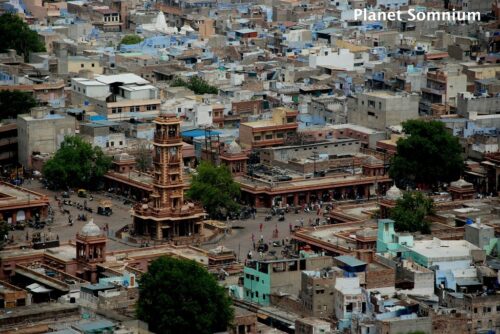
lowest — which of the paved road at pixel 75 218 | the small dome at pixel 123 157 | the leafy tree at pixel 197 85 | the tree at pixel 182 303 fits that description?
the paved road at pixel 75 218

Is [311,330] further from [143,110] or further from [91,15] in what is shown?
[91,15]

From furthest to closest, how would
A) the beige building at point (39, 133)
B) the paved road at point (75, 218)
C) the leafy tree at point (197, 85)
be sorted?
the leafy tree at point (197, 85), the beige building at point (39, 133), the paved road at point (75, 218)

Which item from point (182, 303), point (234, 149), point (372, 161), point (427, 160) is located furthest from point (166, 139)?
point (182, 303)

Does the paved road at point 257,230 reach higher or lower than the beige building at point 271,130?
lower

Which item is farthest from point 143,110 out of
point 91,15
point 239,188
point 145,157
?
point 91,15

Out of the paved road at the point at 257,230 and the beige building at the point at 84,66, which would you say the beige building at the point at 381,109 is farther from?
the beige building at the point at 84,66

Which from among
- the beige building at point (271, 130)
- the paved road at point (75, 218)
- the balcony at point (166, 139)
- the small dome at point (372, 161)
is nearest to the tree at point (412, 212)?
the balcony at point (166, 139)
